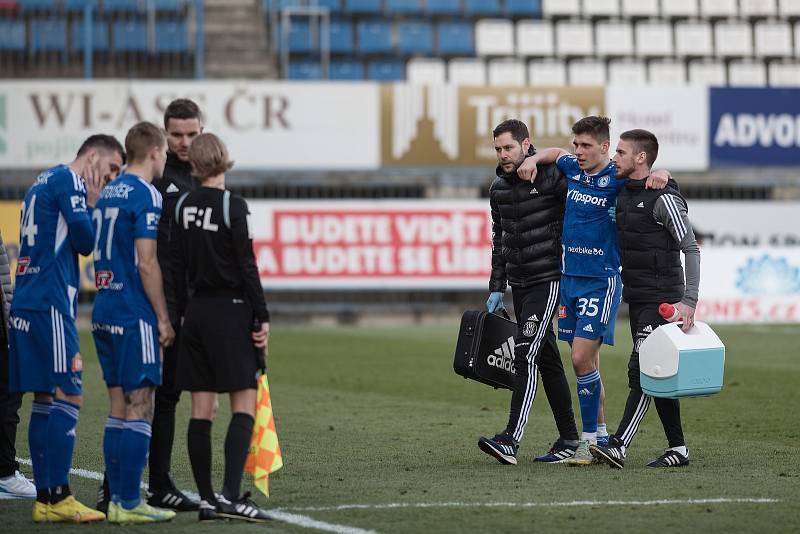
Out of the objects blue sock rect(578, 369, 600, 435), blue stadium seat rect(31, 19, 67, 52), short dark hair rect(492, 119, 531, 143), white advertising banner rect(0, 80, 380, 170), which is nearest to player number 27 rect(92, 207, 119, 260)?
short dark hair rect(492, 119, 531, 143)

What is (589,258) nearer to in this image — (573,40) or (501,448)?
(501,448)

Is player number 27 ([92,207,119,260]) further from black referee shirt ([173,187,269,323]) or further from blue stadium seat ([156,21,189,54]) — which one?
blue stadium seat ([156,21,189,54])

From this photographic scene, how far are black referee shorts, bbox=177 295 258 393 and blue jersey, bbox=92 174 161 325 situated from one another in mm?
231

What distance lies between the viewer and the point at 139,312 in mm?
6812

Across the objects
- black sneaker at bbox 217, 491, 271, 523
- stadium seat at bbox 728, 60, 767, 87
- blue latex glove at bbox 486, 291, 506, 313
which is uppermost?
stadium seat at bbox 728, 60, 767, 87

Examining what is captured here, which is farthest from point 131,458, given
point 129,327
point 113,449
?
point 129,327

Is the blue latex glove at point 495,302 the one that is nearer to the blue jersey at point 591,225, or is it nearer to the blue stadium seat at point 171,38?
the blue jersey at point 591,225

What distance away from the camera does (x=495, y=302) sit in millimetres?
9461

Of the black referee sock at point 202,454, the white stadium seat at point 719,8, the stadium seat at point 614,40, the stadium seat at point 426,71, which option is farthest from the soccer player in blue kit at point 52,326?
the white stadium seat at point 719,8

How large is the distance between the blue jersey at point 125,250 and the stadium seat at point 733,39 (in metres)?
29.1

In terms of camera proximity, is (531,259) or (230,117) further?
(230,117)

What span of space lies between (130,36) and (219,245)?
953 inches

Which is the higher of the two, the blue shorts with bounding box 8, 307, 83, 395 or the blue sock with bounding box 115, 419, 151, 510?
the blue shorts with bounding box 8, 307, 83, 395

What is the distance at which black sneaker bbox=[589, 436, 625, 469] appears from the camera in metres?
8.56
